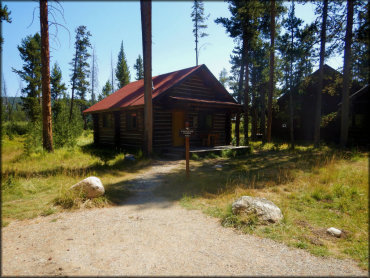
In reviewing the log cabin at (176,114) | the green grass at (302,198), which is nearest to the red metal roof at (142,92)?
the log cabin at (176,114)

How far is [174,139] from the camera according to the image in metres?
14.3

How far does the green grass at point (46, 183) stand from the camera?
4.74m

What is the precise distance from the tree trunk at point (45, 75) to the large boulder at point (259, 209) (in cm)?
1034

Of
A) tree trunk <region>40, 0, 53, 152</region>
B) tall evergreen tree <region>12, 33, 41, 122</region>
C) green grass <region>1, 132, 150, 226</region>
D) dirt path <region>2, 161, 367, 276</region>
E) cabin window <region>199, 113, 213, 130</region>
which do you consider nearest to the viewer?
dirt path <region>2, 161, 367, 276</region>

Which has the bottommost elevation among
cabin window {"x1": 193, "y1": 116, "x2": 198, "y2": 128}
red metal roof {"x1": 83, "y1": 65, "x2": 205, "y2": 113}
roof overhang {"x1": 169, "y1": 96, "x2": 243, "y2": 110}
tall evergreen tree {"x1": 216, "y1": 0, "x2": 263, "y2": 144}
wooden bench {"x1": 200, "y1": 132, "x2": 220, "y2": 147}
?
wooden bench {"x1": 200, "y1": 132, "x2": 220, "y2": 147}

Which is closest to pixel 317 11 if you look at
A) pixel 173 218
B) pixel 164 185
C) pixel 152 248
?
pixel 164 185

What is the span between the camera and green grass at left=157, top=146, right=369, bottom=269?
363 cm

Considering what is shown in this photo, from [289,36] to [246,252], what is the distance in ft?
63.8

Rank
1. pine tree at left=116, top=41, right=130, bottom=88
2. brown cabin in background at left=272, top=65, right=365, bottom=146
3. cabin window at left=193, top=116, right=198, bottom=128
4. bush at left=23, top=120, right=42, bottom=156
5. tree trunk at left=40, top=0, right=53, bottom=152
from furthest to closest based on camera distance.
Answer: pine tree at left=116, top=41, right=130, bottom=88
brown cabin in background at left=272, top=65, right=365, bottom=146
cabin window at left=193, top=116, right=198, bottom=128
tree trunk at left=40, top=0, right=53, bottom=152
bush at left=23, top=120, right=42, bottom=156

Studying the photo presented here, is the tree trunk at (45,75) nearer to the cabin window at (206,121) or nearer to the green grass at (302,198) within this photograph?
the green grass at (302,198)

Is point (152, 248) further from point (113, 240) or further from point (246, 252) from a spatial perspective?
point (246, 252)

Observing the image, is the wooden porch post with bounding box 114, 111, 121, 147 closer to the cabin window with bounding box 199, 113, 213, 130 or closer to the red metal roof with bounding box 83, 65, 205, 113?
the red metal roof with bounding box 83, 65, 205, 113

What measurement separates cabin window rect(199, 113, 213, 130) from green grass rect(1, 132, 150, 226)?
686 centimetres

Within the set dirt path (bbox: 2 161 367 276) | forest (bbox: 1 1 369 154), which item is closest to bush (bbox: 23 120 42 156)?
forest (bbox: 1 1 369 154)
